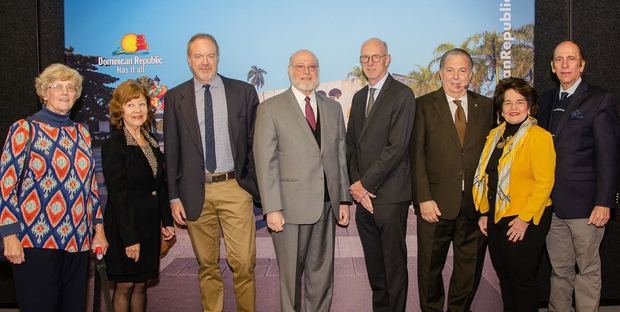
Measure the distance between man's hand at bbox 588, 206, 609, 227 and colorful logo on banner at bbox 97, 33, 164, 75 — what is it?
10.9ft

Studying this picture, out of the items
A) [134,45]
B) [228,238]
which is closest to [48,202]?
[228,238]

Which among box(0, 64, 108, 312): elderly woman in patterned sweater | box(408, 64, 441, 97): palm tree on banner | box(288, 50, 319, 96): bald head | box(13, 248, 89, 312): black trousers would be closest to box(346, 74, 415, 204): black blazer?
box(288, 50, 319, 96): bald head

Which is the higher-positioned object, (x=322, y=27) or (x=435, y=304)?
(x=322, y=27)

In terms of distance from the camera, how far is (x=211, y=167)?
328 cm

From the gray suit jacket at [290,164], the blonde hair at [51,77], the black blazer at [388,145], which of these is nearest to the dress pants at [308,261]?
the gray suit jacket at [290,164]

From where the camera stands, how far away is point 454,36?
4.00 m

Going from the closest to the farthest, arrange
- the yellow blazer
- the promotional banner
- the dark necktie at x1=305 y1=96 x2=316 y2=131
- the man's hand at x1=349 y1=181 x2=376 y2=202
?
the yellow blazer → the dark necktie at x1=305 y1=96 x2=316 y2=131 → the man's hand at x1=349 y1=181 x2=376 y2=202 → the promotional banner

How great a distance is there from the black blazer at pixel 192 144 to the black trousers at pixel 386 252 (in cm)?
80

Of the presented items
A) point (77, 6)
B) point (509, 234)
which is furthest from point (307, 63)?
point (77, 6)

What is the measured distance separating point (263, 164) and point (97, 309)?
2027 millimetres

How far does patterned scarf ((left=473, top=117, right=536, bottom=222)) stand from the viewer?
2.90 metres

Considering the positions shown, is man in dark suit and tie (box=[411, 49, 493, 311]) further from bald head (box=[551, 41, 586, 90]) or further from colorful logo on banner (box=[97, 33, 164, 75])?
colorful logo on banner (box=[97, 33, 164, 75])

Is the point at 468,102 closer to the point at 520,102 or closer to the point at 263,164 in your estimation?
the point at 520,102

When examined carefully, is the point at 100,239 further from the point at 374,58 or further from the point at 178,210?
the point at 374,58
